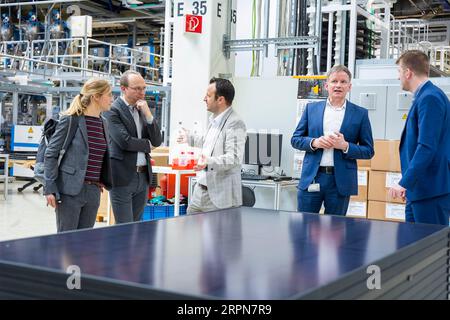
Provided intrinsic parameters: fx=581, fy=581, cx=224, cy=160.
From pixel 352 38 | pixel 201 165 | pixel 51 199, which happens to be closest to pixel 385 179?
pixel 352 38

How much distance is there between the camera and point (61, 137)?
3.24 m

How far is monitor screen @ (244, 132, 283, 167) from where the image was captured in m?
5.31

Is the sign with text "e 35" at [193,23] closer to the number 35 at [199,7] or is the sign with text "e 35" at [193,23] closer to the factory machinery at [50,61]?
the number 35 at [199,7]

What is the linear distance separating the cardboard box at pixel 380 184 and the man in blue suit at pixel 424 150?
203 centimetres

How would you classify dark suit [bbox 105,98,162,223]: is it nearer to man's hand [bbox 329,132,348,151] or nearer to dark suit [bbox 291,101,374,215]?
dark suit [bbox 291,101,374,215]

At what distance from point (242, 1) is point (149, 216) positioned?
2562 mm

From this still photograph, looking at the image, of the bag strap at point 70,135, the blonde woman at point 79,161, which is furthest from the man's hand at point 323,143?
the bag strap at point 70,135

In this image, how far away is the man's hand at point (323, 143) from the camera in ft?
10.3

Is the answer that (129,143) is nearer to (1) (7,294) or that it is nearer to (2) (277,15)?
(1) (7,294)

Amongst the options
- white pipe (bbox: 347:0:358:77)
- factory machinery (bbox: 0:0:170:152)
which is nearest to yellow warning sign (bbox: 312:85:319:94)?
white pipe (bbox: 347:0:358:77)

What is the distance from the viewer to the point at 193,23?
518 centimetres

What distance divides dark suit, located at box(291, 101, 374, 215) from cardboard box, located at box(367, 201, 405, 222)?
6.03 feet
